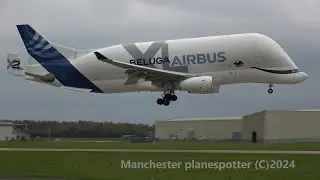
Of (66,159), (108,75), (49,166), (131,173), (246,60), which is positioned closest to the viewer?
(131,173)

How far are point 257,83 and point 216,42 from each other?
4.37 metres

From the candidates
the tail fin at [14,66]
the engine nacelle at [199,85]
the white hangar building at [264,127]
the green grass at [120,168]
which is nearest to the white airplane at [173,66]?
the engine nacelle at [199,85]

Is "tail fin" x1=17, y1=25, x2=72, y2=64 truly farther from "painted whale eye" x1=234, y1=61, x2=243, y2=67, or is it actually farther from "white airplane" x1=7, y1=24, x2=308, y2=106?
"painted whale eye" x1=234, y1=61, x2=243, y2=67

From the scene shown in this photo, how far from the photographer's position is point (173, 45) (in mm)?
51250

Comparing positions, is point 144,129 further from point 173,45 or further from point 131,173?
point 131,173

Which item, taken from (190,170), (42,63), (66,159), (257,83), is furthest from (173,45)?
(190,170)

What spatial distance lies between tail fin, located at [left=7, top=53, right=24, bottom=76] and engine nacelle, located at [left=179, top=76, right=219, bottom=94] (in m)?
15.7

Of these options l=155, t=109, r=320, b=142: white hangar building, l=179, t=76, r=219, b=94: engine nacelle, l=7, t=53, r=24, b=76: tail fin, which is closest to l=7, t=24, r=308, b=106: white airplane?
l=179, t=76, r=219, b=94: engine nacelle

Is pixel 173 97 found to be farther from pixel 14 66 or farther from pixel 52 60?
pixel 14 66

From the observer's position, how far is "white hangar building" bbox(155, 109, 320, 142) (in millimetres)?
86875

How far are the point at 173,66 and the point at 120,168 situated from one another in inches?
825

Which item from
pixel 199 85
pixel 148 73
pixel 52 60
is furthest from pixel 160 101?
pixel 52 60

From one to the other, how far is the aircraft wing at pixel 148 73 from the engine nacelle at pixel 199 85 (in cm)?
58

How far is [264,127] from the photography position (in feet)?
296
